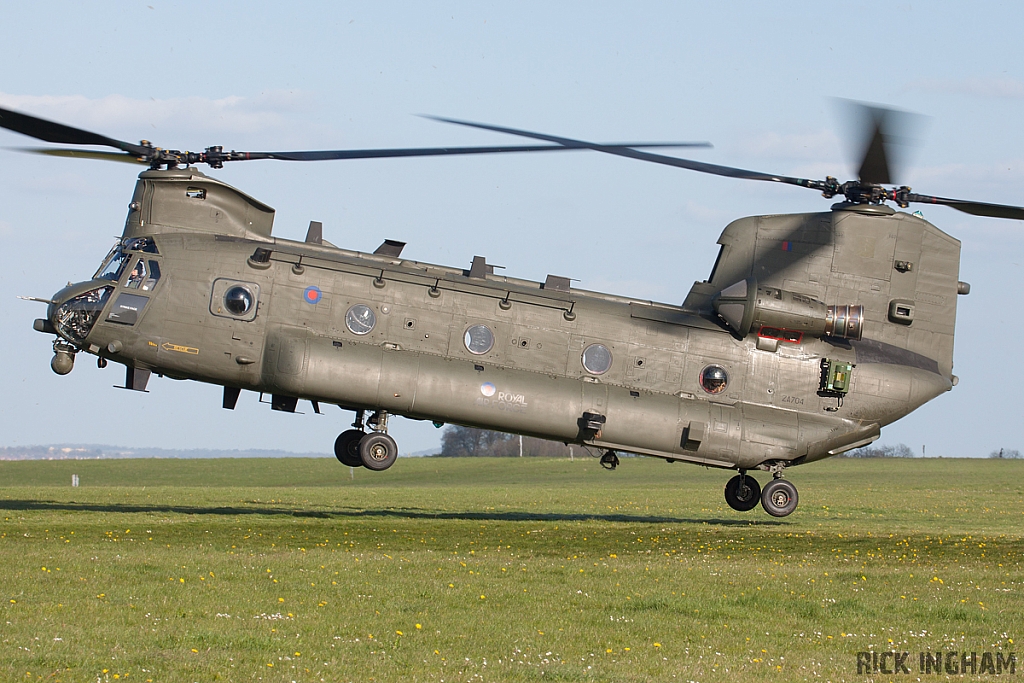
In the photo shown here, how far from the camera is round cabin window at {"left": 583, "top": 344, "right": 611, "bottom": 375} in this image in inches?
959

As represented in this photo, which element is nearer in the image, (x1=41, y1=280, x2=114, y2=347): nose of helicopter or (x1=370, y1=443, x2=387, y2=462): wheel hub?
(x1=41, y1=280, x2=114, y2=347): nose of helicopter

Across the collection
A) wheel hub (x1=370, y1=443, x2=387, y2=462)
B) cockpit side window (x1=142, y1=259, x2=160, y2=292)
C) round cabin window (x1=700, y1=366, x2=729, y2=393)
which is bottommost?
wheel hub (x1=370, y1=443, x2=387, y2=462)

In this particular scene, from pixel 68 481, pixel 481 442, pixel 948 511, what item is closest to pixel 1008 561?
pixel 948 511

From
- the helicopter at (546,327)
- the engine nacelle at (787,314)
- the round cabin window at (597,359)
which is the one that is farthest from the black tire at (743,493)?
the round cabin window at (597,359)

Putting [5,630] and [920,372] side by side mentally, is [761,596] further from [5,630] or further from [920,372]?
[920,372]

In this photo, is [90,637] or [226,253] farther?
[226,253]

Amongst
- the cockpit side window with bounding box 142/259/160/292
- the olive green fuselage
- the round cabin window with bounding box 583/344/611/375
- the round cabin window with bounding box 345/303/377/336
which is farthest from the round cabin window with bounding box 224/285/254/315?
the round cabin window with bounding box 583/344/611/375

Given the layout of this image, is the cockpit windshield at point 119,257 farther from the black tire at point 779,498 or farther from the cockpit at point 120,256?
the black tire at point 779,498

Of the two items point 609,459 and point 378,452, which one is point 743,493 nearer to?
point 609,459

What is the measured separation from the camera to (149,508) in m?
Result: 27.8

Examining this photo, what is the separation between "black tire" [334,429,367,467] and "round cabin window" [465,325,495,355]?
2922 mm

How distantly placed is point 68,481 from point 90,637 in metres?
57.5

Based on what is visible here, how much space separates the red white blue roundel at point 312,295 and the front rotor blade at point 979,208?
12.4 meters

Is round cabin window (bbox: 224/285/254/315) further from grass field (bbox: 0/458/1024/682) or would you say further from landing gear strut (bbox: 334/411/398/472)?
grass field (bbox: 0/458/1024/682)
